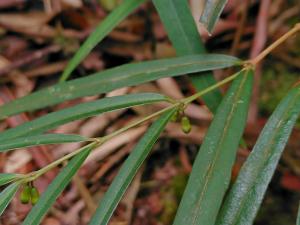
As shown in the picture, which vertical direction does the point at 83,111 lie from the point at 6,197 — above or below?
above

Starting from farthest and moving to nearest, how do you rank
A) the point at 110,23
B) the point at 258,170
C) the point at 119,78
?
1. the point at 110,23
2. the point at 119,78
3. the point at 258,170

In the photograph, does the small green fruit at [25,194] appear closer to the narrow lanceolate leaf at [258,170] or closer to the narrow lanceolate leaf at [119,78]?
the narrow lanceolate leaf at [119,78]

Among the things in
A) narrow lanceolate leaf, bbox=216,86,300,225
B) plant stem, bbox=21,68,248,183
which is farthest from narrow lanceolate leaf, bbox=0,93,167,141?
narrow lanceolate leaf, bbox=216,86,300,225

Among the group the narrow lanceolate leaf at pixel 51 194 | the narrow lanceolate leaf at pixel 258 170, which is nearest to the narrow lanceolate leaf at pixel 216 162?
the narrow lanceolate leaf at pixel 258 170

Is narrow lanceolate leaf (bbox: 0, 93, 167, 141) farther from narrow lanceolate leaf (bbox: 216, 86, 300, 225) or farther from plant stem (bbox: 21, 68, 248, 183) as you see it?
narrow lanceolate leaf (bbox: 216, 86, 300, 225)

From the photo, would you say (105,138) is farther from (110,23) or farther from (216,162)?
(110,23)

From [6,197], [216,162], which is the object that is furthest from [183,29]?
[6,197]
